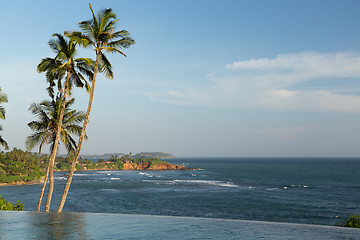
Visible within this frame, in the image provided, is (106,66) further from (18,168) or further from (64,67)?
(18,168)

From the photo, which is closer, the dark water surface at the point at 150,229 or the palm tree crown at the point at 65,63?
the dark water surface at the point at 150,229

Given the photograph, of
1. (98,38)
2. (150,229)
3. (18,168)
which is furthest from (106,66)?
(18,168)

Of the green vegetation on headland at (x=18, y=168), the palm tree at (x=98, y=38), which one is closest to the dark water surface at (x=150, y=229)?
the palm tree at (x=98, y=38)

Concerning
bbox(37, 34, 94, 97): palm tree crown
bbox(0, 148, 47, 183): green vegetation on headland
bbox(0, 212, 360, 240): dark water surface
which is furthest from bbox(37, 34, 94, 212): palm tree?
bbox(0, 148, 47, 183): green vegetation on headland

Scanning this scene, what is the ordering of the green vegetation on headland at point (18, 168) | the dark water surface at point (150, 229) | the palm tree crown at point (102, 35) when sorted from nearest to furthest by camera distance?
the dark water surface at point (150, 229), the palm tree crown at point (102, 35), the green vegetation on headland at point (18, 168)

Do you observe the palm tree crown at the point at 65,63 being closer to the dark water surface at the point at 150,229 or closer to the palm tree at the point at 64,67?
the palm tree at the point at 64,67

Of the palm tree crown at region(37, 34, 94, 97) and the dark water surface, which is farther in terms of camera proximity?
the palm tree crown at region(37, 34, 94, 97)

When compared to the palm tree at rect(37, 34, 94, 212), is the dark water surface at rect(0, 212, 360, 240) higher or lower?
lower

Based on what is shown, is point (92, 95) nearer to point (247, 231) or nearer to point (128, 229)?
point (128, 229)

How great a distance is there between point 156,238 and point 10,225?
5346mm

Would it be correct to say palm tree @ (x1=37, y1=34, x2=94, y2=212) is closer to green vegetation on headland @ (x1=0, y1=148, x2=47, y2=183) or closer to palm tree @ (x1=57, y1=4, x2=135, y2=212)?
palm tree @ (x1=57, y1=4, x2=135, y2=212)

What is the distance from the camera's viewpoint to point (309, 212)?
49594 millimetres

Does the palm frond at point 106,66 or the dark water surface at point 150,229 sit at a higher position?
the palm frond at point 106,66

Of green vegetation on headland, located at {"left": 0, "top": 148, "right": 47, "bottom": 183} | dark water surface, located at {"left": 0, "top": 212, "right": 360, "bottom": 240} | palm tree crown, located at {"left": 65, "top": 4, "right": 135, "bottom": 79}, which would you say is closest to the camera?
dark water surface, located at {"left": 0, "top": 212, "right": 360, "bottom": 240}
